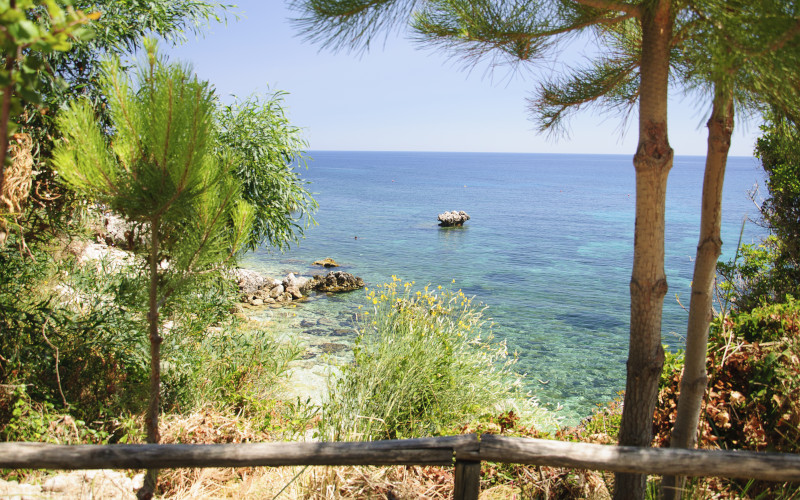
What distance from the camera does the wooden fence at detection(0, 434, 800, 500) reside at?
2.25 meters

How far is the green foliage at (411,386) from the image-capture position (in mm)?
4371

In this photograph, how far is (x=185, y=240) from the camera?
3.10m

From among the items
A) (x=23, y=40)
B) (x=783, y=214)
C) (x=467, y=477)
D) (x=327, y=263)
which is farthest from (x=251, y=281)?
(x=23, y=40)

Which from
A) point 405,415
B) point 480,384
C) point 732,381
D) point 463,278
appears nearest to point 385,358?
point 405,415

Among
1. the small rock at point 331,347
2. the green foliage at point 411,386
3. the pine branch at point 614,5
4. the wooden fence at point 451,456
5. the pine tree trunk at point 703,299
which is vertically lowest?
the small rock at point 331,347

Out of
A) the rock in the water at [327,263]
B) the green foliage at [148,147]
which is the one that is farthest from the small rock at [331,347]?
the rock in the water at [327,263]

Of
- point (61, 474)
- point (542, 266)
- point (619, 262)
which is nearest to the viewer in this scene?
point (61, 474)

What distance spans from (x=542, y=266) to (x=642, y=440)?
75.0ft

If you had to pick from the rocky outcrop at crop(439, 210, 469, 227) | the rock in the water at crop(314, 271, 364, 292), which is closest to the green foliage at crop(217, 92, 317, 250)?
the rock in the water at crop(314, 271, 364, 292)

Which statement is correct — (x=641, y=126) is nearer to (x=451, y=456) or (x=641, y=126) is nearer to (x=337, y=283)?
(x=451, y=456)

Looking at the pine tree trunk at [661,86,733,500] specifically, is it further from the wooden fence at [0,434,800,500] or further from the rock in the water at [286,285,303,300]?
the rock in the water at [286,285,303,300]

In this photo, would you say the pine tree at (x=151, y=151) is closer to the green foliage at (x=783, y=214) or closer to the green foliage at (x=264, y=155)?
the green foliage at (x=264, y=155)

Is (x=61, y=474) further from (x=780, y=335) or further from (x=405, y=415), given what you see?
(x=780, y=335)

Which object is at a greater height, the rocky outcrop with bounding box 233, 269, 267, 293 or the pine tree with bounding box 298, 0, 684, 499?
the pine tree with bounding box 298, 0, 684, 499
